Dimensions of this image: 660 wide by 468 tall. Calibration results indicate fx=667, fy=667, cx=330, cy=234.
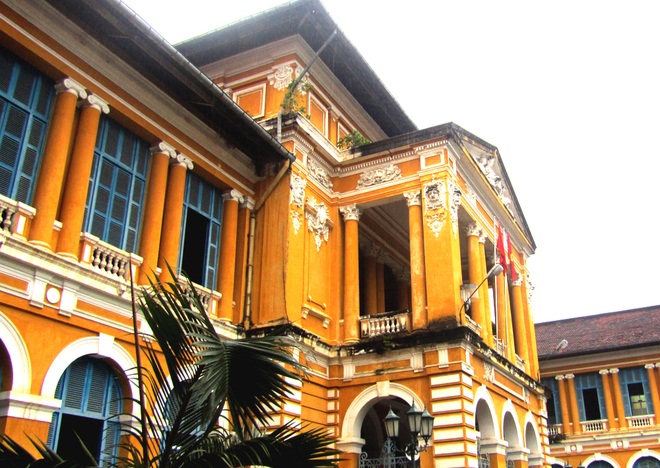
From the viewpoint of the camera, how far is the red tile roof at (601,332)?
28.8 metres

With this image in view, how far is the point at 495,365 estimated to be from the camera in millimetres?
15383

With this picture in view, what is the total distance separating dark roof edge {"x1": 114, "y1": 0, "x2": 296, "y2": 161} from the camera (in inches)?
415

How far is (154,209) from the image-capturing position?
11641 millimetres

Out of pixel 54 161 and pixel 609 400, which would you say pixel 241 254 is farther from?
pixel 609 400

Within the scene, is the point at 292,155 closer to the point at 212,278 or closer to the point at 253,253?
the point at 253,253

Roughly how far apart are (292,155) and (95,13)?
5071 mm

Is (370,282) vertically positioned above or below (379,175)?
below

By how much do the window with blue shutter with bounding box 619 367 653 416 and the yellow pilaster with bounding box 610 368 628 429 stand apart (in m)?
0.13

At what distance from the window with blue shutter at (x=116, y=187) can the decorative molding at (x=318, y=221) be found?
162 inches

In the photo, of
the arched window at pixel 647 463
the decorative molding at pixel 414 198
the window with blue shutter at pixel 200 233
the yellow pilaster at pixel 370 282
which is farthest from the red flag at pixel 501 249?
the arched window at pixel 647 463

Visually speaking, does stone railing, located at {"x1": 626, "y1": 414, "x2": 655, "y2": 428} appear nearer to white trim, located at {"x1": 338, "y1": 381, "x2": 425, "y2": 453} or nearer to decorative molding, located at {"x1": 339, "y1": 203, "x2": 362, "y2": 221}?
white trim, located at {"x1": 338, "y1": 381, "x2": 425, "y2": 453}

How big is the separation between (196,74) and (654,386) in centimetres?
2375


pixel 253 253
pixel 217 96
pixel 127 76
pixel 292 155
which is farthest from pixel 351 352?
pixel 127 76

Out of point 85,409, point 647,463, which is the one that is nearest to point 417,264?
point 85,409
